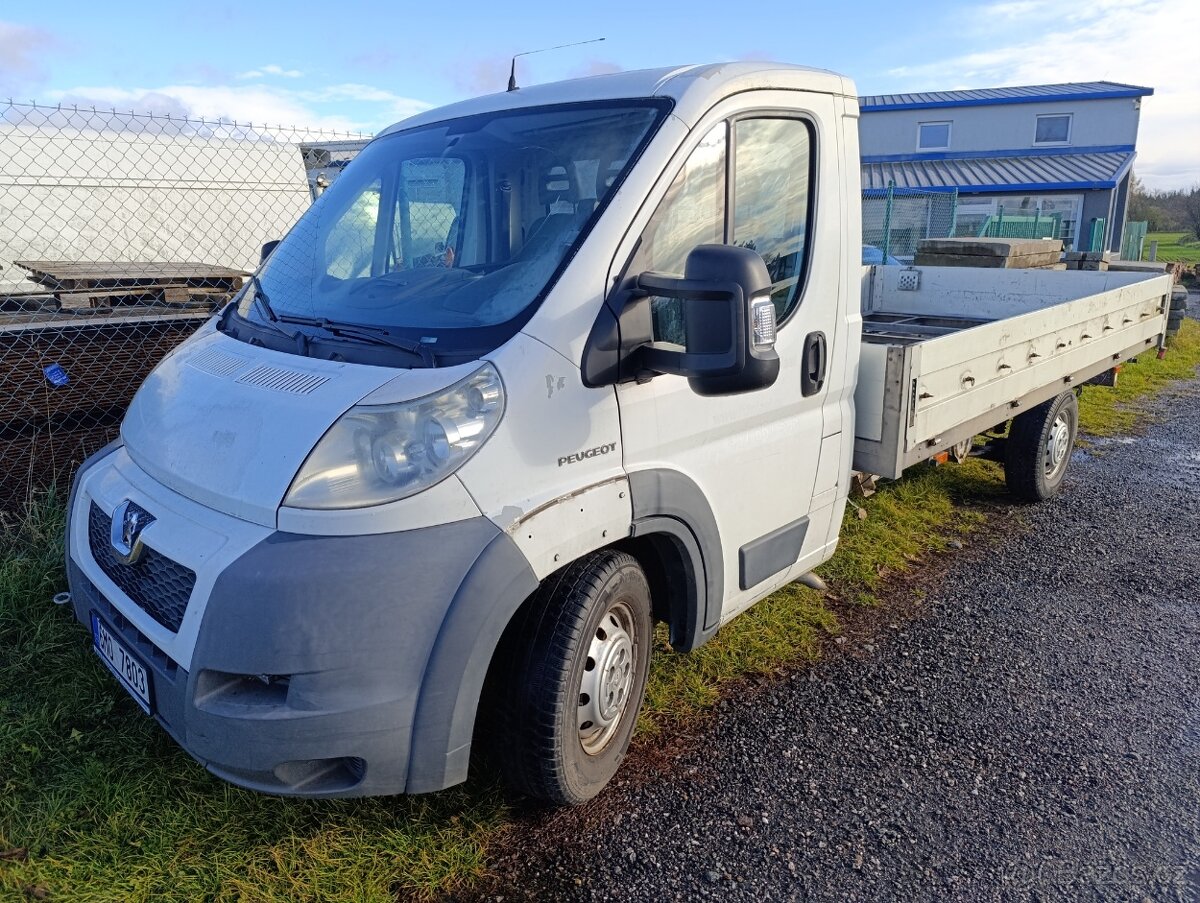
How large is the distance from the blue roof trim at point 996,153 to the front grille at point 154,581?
2993 cm

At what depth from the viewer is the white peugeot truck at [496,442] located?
215cm

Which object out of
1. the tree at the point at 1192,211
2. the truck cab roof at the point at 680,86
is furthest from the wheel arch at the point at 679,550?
the tree at the point at 1192,211

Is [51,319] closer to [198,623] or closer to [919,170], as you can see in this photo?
[198,623]

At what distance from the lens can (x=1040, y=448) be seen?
5535 millimetres

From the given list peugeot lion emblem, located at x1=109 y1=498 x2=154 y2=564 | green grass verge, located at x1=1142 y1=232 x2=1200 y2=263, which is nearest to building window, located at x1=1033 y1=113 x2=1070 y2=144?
green grass verge, located at x1=1142 y1=232 x2=1200 y2=263

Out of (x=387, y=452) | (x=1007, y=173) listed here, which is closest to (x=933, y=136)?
(x=1007, y=173)

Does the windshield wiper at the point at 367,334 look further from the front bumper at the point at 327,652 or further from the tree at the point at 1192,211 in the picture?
the tree at the point at 1192,211

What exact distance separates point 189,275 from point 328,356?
340 centimetres

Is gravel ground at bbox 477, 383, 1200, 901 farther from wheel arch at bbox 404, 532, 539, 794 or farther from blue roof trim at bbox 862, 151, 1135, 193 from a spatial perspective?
blue roof trim at bbox 862, 151, 1135, 193

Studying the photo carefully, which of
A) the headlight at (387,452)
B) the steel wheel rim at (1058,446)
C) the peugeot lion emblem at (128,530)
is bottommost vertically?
the steel wheel rim at (1058,446)

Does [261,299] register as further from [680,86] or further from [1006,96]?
[1006,96]

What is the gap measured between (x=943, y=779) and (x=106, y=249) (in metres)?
Result: 6.45

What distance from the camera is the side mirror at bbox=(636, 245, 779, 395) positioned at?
2.26 m

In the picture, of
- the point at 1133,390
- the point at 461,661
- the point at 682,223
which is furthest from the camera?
the point at 1133,390
